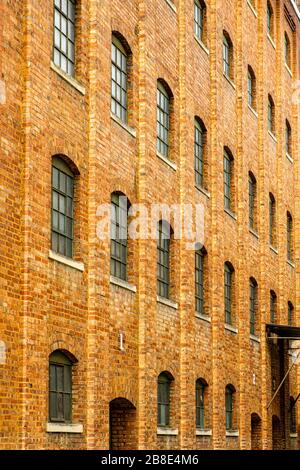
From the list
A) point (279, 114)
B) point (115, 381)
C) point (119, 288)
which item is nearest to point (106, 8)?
point (119, 288)

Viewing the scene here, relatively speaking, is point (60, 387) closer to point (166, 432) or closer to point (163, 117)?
point (166, 432)

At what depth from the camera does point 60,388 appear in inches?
781

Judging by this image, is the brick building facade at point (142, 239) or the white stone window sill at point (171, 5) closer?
the brick building facade at point (142, 239)

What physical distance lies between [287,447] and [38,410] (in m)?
20.5

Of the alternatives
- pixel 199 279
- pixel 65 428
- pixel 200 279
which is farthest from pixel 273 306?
pixel 65 428

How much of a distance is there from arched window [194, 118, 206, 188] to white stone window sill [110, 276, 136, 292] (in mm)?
6257

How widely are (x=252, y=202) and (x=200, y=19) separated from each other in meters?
7.30

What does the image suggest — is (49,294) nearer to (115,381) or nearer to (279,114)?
(115,381)

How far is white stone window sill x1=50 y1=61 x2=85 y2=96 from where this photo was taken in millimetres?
19914

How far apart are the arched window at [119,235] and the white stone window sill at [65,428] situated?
3.69 m

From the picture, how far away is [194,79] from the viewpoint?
2897 centimetres

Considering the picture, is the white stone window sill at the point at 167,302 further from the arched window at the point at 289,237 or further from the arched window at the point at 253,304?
the arched window at the point at 289,237

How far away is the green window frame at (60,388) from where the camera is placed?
63.8ft

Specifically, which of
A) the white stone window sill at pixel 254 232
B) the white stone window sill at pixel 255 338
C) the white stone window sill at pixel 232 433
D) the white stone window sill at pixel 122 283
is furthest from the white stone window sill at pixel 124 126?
the white stone window sill at pixel 255 338
